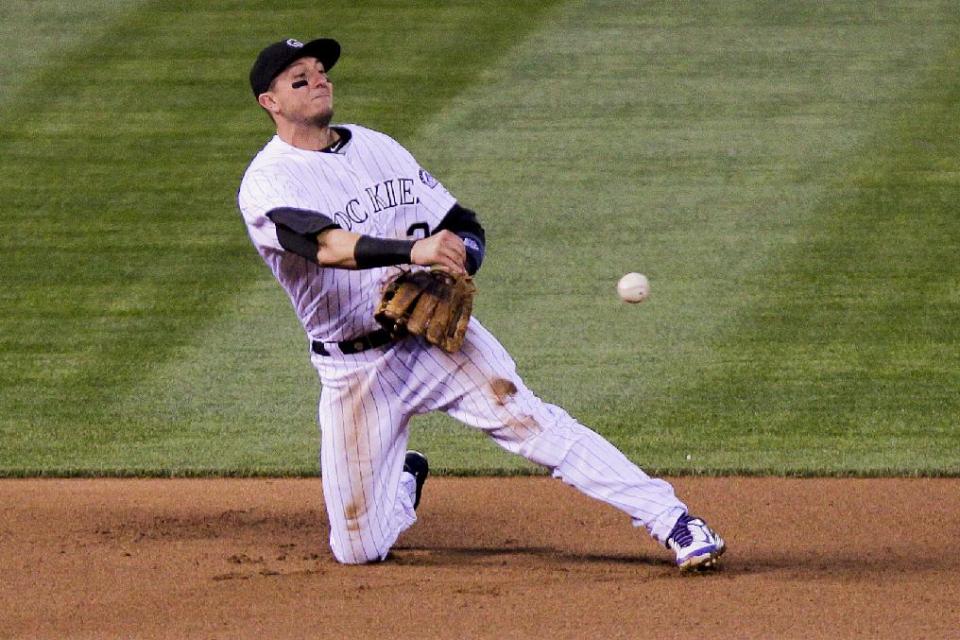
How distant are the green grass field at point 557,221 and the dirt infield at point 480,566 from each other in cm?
39

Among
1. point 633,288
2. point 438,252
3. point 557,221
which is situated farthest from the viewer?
point 557,221

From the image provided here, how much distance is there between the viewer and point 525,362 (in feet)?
25.6

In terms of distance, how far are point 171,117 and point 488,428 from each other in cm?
643

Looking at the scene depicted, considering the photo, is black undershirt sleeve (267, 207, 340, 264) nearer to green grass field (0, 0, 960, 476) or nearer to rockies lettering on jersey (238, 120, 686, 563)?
rockies lettering on jersey (238, 120, 686, 563)

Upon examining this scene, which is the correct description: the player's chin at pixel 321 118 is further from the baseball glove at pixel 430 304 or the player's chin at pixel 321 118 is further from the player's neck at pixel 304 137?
the baseball glove at pixel 430 304

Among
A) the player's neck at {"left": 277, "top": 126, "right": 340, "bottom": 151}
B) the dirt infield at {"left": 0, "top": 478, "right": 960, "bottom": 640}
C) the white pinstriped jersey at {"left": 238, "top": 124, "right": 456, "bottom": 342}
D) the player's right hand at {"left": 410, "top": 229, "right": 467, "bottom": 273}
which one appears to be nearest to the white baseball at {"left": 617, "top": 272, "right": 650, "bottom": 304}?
the white pinstriped jersey at {"left": 238, "top": 124, "right": 456, "bottom": 342}

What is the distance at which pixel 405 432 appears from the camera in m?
5.41

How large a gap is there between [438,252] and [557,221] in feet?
15.6

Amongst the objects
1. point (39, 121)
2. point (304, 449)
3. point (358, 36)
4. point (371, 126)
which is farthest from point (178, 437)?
point (358, 36)

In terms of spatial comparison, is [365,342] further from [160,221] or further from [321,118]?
[160,221]

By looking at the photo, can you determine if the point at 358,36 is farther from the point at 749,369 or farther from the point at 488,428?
the point at 488,428

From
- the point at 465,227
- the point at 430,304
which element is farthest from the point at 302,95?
the point at 430,304

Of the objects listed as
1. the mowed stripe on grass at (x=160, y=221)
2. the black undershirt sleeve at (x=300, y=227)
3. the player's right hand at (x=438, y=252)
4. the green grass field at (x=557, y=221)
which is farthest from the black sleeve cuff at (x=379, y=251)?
the mowed stripe on grass at (x=160, y=221)

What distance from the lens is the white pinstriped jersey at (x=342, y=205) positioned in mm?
5031
